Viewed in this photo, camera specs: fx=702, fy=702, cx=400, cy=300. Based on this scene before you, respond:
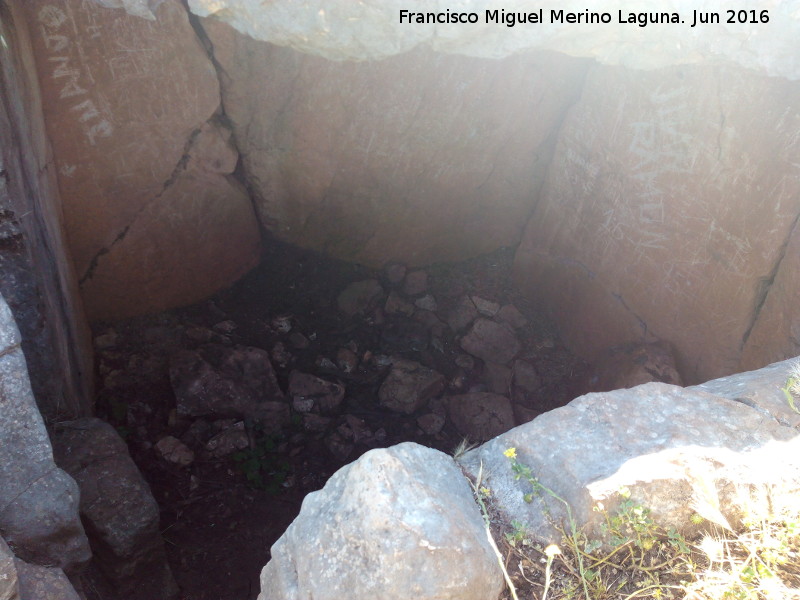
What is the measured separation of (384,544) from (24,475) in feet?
3.49

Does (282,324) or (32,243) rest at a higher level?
(32,243)

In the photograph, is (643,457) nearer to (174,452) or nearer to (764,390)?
(764,390)

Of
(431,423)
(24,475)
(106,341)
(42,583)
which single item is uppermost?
(24,475)

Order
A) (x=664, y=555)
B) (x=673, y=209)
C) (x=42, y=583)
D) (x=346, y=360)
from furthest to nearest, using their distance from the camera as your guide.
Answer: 1. (x=346, y=360)
2. (x=673, y=209)
3. (x=42, y=583)
4. (x=664, y=555)

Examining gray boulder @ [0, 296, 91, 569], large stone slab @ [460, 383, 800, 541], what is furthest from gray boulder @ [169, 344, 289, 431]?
large stone slab @ [460, 383, 800, 541]

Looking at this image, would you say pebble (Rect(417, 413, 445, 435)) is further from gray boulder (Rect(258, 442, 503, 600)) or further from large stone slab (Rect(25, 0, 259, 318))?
gray boulder (Rect(258, 442, 503, 600))

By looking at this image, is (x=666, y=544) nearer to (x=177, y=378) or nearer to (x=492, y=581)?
(x=492, y=581)

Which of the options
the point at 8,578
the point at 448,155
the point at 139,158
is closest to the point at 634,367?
the point at 448,155

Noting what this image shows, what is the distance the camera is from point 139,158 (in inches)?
130

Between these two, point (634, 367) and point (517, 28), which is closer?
point (517, 28)

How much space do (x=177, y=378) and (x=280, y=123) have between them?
1373 millimetres

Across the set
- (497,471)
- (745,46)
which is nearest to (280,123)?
(745,46)

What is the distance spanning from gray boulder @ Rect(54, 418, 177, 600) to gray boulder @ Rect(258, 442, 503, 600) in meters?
1.31

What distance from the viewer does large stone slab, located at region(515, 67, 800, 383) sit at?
2678 millimetres
